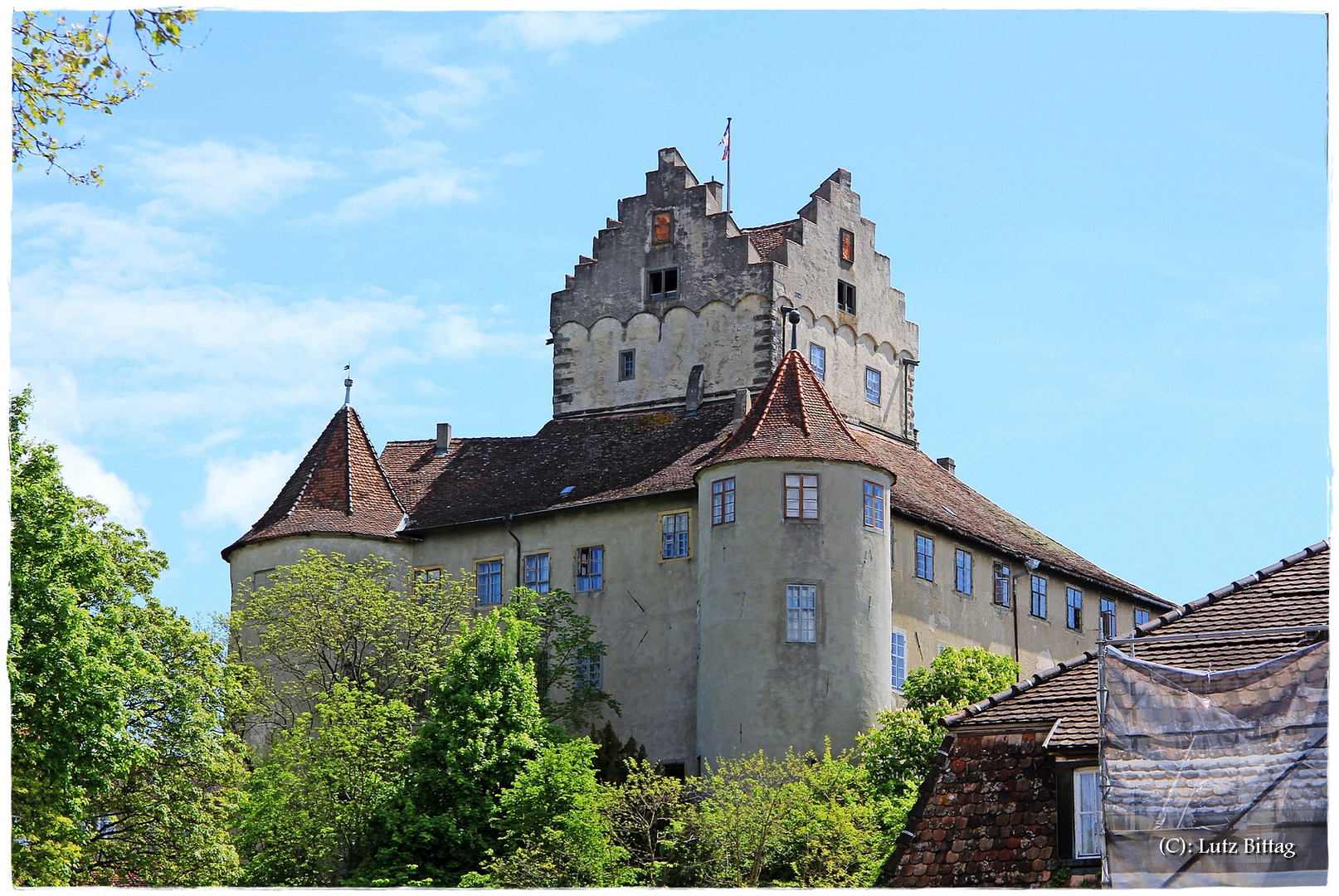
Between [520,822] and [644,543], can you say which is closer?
[520,822]

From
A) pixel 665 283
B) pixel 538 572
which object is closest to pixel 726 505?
pixel 538 572

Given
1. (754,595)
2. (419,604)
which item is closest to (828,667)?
(754,595)

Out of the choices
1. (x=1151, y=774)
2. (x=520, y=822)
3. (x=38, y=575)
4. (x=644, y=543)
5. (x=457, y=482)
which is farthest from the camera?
(x=457, y=482)

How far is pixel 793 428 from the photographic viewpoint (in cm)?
5019

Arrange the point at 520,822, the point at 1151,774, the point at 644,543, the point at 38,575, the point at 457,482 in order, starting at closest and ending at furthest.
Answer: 1. the point at 1151,774
2. the point at 38,575
3. the point at 520,822
4. the point at 644,543
5. the point at 457,482

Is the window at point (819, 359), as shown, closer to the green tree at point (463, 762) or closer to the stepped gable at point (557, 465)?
the stepped gable at point (557, 465)

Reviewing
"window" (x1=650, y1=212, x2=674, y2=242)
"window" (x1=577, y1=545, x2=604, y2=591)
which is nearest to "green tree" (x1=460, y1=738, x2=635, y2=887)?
"window" (x1=577, y1=545, x2=604, y2=591)

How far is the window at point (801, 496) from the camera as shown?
49031mm

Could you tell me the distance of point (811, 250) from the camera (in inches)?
2366

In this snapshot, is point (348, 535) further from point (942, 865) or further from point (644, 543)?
point (942, 865)

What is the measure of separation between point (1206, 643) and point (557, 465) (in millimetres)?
32389

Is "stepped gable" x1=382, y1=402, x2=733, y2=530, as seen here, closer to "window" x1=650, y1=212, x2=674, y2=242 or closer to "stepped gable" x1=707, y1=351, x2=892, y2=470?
"stepped gable" x1=707, y1=351, x2=892, y2=470

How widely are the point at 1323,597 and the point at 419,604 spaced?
29.9m

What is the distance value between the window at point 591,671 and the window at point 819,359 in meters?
11.6
